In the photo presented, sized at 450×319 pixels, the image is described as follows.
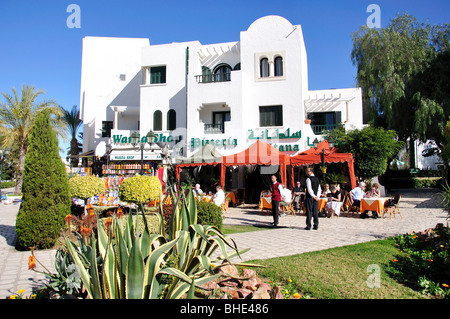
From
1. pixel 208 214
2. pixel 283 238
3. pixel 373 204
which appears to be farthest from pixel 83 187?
pixel 373 204

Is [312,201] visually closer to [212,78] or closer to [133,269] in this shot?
[133,269]

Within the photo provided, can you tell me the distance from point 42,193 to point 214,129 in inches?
585

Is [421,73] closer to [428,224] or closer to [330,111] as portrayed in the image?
[330,111]

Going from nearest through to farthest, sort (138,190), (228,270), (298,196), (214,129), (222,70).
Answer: (228,270) < (138,190) < (298,196) < (214,129) < (222,70)

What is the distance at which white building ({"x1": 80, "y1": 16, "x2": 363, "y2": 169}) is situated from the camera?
2030cm

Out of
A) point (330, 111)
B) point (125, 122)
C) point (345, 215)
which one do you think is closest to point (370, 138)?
point (330, 111)

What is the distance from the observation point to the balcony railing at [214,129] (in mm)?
21234

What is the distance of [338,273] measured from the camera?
4.84 m

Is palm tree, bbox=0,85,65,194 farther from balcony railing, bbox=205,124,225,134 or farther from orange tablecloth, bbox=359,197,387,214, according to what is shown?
orange tablecloth, bbox=359,197,387,214

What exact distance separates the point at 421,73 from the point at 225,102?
578 inches

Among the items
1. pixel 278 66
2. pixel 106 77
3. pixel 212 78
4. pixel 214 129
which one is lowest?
pixel 214 129

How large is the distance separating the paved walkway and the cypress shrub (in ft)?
1.38

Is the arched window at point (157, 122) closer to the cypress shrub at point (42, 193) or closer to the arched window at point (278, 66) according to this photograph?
the arched window at point (278, 66)

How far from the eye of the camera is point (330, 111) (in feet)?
74.9
